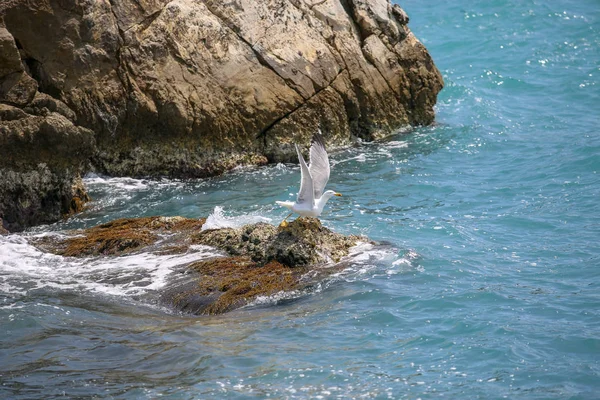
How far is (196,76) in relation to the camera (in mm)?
12797

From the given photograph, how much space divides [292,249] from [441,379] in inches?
91.6

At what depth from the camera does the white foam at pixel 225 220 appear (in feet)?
32.7

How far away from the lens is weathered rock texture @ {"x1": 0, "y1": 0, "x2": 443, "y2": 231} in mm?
11711

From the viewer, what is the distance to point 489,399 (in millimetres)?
6645

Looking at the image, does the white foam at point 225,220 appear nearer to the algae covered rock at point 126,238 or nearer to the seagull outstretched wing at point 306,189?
the algae covered rock at point 126,238

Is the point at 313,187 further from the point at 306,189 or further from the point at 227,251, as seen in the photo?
the point at 227,251

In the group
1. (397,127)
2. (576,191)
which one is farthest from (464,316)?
(397,127)

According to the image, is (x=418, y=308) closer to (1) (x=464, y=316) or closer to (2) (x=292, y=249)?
(1) (x=464, y=316)

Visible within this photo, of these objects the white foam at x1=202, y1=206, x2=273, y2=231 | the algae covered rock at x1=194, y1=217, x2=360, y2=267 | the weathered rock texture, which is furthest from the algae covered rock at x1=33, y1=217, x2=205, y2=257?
the weathered rock texture

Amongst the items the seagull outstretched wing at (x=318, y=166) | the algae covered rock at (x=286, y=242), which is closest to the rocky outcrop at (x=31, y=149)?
the algae covered rock at (x=286, y=242)

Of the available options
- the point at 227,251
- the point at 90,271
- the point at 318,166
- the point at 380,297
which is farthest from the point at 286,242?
the point at 90,271

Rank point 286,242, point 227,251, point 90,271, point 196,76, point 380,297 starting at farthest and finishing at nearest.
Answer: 1. point 196,76
2. point 227,251
3. point 90,271
4. point 286,242
5. point 380,297

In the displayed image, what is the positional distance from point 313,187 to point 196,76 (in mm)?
4032

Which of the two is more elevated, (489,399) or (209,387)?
(209,387)
